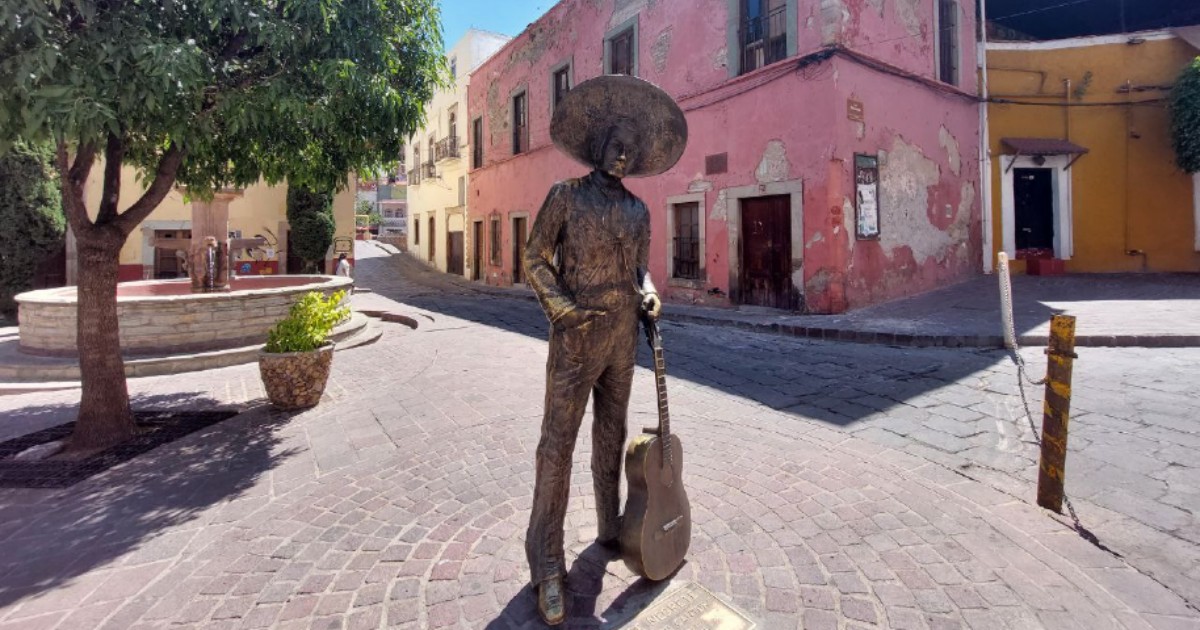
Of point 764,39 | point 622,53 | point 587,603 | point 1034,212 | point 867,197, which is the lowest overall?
point 587,603

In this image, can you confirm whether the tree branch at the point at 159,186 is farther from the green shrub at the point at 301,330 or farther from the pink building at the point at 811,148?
the pink building at the point at 811,148

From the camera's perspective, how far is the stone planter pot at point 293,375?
189 inches

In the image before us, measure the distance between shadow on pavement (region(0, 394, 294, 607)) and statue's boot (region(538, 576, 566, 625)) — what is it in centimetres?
186

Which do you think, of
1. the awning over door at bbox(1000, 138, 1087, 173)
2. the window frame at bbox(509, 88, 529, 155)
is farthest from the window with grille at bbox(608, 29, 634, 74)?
the awning over door at bbox(1000, 138, 1087, 173)

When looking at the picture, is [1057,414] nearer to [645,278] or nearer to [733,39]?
[645,278]

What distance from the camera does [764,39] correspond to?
10.7 metres

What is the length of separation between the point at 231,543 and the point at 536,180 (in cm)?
1554

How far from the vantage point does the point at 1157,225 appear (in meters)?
12.3

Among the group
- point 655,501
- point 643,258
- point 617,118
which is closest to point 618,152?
point 617,118

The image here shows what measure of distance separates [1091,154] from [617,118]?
15.2 metres

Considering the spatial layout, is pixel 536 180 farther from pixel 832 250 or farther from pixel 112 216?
pixel 112 216

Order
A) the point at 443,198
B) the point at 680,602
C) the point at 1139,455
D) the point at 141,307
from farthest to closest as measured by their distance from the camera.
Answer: the point at 443,198 → the point at 141,307 → the point at 1139,455 → the point at 680,602

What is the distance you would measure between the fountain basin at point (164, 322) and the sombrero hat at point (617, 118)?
267 inches

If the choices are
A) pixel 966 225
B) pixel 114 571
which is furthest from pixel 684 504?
pixel 966 225
